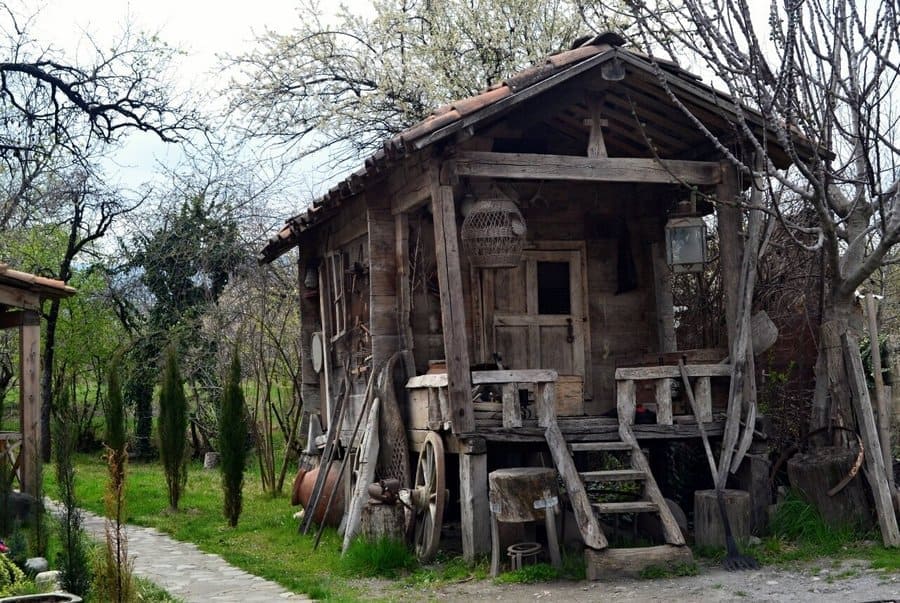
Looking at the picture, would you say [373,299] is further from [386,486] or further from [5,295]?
[5,295]

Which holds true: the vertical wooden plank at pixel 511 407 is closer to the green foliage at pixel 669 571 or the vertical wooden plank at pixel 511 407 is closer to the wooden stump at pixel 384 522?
the wooden stump at pixel 384 522

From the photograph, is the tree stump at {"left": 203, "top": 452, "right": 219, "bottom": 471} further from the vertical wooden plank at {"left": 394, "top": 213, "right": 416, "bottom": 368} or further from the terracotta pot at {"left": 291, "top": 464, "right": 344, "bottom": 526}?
the vertical wooden plank at {"left": 394, "top": 213, "right": 416, "bottom": 368}

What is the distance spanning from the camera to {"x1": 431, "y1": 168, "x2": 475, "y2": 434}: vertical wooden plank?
30.8ft

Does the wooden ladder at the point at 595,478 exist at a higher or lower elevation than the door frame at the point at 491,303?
lower

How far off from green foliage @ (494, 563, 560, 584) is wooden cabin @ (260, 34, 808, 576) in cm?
47

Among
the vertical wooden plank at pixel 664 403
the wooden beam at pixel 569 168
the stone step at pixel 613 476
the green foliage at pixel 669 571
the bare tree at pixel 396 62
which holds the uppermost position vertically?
the bare tree at pixel 396 62

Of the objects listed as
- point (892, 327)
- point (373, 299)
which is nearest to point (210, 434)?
point (373, 299)

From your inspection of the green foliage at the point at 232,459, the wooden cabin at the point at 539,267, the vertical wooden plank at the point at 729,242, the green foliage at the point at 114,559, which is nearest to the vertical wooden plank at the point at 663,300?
the wooden cabin at the point at 539,267

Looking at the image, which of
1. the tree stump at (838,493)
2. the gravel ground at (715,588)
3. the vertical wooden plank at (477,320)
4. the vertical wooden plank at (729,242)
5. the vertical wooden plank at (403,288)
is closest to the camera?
the gravel ground at (715,588)

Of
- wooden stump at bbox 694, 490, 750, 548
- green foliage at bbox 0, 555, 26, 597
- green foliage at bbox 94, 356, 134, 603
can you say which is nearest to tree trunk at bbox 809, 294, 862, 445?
wooden stump at bbox 694, 490, 750, 548

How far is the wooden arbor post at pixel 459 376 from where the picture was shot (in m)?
9.29

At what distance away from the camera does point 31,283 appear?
1199 cm

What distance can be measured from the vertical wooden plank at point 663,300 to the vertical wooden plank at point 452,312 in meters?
3.32

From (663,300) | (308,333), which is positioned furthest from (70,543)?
(308,333)
